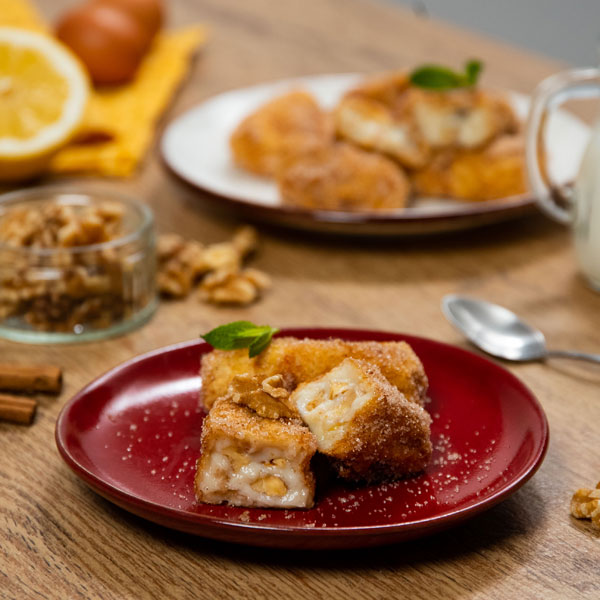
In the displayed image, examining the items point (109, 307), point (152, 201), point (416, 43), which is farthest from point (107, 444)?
point (416, 43)

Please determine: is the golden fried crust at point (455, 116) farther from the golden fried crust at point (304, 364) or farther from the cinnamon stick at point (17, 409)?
the cinnamon stick at point (17, 409)

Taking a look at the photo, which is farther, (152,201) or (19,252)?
(152,201)

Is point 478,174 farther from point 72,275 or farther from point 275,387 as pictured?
point 275,387

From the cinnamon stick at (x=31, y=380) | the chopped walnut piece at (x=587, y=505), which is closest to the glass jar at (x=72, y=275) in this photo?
the cinnamon stick at (x=31, y=380)

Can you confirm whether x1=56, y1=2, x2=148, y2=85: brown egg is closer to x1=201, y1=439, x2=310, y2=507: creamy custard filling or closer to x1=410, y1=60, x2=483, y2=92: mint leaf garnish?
x1=410, y1=60, x2=483, y2=92: mint leaf garnish

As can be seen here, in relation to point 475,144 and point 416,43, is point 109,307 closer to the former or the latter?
point 475,144

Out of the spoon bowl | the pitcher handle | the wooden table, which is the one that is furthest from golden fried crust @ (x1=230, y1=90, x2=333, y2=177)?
the spoon bowl
